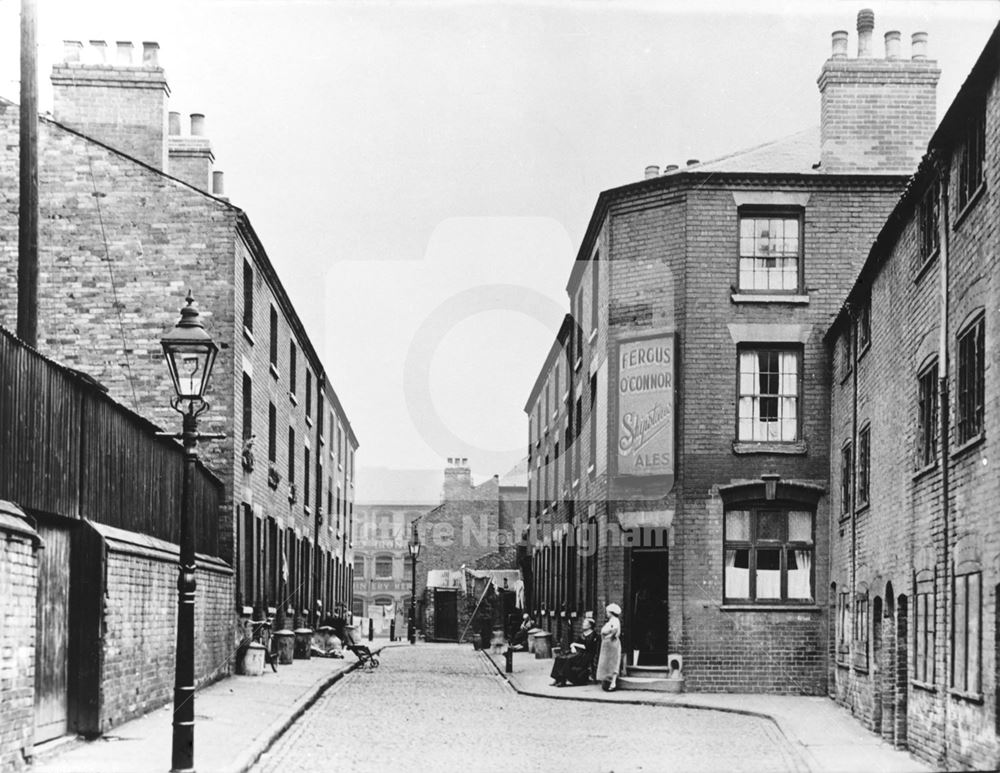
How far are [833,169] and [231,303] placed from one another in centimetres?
1077

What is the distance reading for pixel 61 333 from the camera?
81.1ft

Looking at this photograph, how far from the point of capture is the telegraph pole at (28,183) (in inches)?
643

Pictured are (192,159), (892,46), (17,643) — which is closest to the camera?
(17,643)

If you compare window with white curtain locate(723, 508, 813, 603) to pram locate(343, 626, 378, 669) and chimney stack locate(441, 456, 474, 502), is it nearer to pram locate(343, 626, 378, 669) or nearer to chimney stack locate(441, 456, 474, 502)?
pram locate(343, 626, 378, 669)

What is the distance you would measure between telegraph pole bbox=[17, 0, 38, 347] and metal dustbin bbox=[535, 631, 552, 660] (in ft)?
74.5

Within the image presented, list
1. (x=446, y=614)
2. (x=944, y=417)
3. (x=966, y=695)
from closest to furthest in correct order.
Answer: (x=966, y=695)
(x=944, y=417)
(x=446, y=614)

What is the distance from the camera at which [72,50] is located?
2612cm

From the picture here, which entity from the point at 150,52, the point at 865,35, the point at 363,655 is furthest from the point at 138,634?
the point at 363,655

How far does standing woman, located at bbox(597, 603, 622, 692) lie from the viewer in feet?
78.3

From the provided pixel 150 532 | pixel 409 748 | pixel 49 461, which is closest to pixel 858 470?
pixel 409 748

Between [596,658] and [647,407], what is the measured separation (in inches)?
190

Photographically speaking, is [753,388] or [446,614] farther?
[446,614]

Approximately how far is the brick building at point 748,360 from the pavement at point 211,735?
666cm

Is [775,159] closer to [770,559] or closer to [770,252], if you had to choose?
[770,252]
